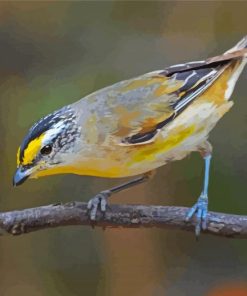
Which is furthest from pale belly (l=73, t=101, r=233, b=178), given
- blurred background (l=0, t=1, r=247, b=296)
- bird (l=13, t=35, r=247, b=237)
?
blurred background (l=0, t=1, r=247, b=296)

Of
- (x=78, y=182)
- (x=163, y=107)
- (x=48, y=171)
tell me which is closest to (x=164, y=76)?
(x=163, y=107)

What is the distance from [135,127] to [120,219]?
13 cm

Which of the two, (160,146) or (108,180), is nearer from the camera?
(160,146)

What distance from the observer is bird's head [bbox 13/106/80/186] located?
89 cm

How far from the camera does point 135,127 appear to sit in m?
0.95

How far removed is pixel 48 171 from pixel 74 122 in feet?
0.27

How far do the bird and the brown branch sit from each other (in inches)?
0.5

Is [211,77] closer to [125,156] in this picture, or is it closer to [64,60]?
[125,156]

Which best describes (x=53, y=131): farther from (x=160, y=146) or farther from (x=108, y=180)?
(x=108, y=180)

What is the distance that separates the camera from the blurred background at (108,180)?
1265 millimetres

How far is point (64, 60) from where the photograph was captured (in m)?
1.30

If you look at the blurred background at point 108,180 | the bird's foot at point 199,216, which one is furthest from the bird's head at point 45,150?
the blurred background at point 108,180

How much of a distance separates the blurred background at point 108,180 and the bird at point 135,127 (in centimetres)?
24

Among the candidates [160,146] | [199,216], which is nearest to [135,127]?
[160,146]
